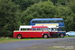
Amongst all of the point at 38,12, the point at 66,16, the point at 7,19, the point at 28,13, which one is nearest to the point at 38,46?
the point at 7,19

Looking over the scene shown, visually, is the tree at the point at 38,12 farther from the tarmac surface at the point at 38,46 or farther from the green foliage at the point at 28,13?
the tarmac surface at the point at 38,46

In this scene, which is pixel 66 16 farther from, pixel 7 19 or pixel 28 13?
pixel 7 19

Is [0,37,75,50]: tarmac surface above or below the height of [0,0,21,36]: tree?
below

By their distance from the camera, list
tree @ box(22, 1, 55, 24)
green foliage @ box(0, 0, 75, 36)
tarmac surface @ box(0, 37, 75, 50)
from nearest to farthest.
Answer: tarmac surface @ box(0, 37, 75, 50) < green foliage @ box(0, 0, 75, 36) < tree @ box(22, 1, 55, 24)

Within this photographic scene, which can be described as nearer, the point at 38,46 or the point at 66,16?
the point at 38,46

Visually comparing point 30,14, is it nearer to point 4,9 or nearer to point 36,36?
point 4,9

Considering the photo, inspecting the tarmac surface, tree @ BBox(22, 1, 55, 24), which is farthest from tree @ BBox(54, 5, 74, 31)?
the tarmac surface

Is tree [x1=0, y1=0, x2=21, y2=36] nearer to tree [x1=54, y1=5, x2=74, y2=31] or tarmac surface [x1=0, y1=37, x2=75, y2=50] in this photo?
tarmac surface [x1=0, y1=37, x2=75, y2=50]

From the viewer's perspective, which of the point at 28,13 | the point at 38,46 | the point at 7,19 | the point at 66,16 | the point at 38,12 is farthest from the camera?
the point at 66,16

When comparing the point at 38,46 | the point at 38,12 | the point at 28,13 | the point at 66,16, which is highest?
the point at 38,12

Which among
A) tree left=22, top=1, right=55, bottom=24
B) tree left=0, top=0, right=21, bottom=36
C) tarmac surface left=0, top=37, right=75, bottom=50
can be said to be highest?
tree left=22, top=1, right=55, bottom=24

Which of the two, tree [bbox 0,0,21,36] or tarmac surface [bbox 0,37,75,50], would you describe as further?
tree [bbox 0,0,21,36]

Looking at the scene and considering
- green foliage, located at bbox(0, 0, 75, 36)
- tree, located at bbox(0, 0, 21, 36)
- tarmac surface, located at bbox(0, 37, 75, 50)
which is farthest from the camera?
green foliage, located at bbox(0, 0, 75, 36)

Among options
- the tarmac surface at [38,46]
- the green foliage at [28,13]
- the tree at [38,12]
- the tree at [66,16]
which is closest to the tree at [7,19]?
the green foliage at [28,13]
